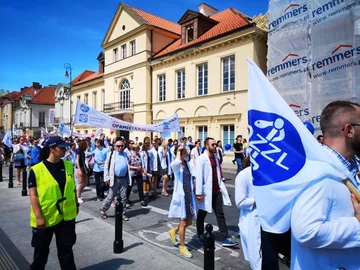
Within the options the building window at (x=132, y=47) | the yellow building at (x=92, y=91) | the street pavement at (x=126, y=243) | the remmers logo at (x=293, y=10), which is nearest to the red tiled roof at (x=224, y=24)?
the building window at (x=132, y=47)

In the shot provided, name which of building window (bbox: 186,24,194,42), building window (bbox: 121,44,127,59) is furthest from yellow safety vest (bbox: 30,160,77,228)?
building window (bbox: 121,44,127,59)

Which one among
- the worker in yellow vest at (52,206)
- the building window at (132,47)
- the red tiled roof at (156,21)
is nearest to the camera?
the worker in yellow vest at (52,206)

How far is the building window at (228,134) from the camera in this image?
18.9m

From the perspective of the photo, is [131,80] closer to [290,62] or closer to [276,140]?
[290,62]

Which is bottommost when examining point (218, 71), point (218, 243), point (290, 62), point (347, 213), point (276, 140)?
point (218, 243)

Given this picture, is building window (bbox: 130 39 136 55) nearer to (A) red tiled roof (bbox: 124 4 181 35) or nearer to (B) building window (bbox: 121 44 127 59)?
(B) building window (bbox: 121 44 127 59)

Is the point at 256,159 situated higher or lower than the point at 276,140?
lower

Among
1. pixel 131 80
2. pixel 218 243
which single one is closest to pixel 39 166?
pixel 218 243

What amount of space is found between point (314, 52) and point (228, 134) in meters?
13.1

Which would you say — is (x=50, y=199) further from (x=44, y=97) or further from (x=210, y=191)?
(x=44, y=97)

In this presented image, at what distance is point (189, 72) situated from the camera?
2169cm

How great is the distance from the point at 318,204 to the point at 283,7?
5841 mm

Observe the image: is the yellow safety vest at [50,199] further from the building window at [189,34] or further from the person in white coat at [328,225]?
the building window at [189,34]

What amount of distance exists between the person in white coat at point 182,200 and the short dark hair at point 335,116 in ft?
10.7
